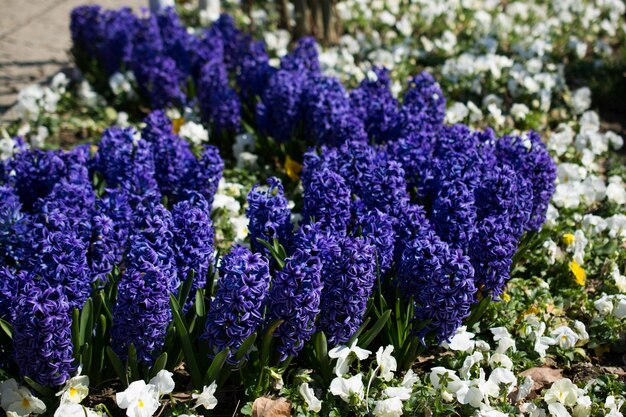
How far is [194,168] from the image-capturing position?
4059mm

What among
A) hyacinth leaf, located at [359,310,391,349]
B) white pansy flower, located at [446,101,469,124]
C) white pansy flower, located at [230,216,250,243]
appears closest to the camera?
hyacinth leaf, located at [359,310,391,349]

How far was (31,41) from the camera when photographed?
7484 millimetres

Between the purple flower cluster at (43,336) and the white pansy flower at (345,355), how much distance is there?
3.34 ft

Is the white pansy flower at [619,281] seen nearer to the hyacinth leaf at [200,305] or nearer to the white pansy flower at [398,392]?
the white pansy flower at [398,392]

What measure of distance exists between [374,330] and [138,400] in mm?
958

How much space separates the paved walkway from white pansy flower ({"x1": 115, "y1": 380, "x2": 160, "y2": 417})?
3742 millimetres

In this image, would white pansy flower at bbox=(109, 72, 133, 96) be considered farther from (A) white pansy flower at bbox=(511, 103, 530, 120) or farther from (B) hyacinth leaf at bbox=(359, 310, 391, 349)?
(B) hyacinth leaf at bbox=(359, 310, 391, 349)

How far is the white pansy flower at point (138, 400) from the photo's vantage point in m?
2.83

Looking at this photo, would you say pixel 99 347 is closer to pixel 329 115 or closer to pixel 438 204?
pixel 438 204

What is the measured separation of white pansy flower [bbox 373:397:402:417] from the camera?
2926 millimetres

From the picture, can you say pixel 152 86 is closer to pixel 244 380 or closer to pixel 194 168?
pixel 194 168

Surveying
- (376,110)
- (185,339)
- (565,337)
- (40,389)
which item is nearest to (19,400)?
(40,389)

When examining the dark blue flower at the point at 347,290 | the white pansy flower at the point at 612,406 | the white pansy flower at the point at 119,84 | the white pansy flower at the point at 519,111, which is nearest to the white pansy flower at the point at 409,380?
the dark blue flower at the point at 347,290

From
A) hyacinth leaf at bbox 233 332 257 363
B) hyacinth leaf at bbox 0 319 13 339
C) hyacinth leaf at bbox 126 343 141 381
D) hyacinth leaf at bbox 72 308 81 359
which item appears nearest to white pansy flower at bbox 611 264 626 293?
hyacinth leaf at bbox 233 332 257 363
